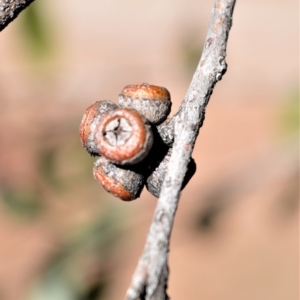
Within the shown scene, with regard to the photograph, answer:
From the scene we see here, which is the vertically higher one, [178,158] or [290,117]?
[178,158]

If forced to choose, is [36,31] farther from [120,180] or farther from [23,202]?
[120,180]

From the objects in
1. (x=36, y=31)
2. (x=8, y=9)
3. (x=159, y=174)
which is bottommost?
(x=159, y=174)

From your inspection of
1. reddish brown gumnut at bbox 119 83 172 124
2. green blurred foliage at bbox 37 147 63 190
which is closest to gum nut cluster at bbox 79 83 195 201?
reddish brown gumnut at bbox 119 83 172 124

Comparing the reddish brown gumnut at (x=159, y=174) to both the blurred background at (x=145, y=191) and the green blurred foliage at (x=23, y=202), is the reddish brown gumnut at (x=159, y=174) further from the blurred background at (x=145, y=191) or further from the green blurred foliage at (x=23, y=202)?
the green blurred foliage at (x=23, y=202)

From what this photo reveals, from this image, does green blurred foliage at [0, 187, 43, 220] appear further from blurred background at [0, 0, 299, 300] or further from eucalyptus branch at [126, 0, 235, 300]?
eucalyptus branch at [126, 0, 235, 300]

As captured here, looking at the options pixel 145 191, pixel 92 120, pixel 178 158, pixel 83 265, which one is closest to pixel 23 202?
pixel 83 265

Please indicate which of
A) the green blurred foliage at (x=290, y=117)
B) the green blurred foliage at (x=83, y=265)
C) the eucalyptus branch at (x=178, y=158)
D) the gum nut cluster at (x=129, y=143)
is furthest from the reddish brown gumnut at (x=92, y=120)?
the green blurred foliage at (x=290, y=117)
